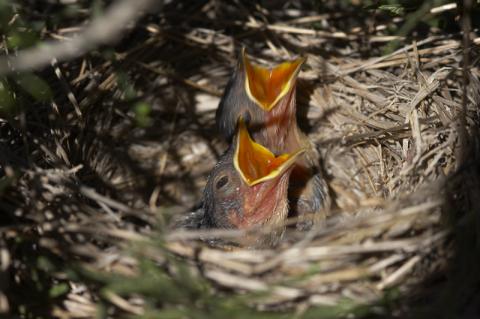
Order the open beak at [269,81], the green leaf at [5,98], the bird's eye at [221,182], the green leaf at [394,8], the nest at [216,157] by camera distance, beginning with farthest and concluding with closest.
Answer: the open beak at [269,81] → the bird's eye at [221,182] → the green leaf at [394,8] → the green leaf at [5,98] → the nest at [216,157]

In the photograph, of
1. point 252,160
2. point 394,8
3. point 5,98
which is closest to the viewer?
point 5,98

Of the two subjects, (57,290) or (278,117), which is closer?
(57,290)

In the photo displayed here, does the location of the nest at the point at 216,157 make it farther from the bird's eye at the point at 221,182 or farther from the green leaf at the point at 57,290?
the bird's eye at the point at 221,182

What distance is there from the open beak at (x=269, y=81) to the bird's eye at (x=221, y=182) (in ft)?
1.07

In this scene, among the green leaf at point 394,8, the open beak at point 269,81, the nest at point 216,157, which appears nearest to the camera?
the nest at point 216,157

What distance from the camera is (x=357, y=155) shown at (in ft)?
6.67

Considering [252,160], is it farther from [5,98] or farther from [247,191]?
[5,98]

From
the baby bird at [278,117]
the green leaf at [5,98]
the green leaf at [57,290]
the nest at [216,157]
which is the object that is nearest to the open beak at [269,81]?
A: the baby bird at [278,117]

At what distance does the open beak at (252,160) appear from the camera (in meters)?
1.75

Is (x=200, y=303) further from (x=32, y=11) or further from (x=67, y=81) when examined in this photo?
(x=32, y=11)

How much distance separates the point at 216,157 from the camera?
7.98 ft

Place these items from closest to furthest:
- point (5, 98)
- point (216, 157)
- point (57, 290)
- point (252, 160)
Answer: point (57, 290)
point (5, 98)
point (252, 160)
point (216, 157)

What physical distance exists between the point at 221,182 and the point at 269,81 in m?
0.47

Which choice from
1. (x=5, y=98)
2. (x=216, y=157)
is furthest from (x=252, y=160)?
(x=5, y=98)
